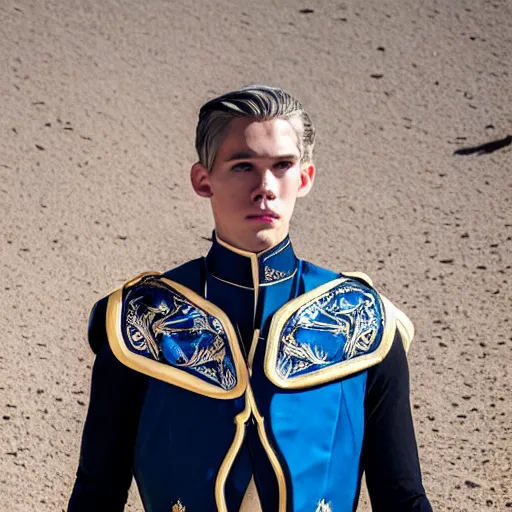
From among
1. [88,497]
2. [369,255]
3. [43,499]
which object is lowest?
[43,499]

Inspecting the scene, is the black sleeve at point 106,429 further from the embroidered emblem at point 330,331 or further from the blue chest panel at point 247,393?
the embroidered emblem at point 330,331

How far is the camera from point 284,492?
266 cm

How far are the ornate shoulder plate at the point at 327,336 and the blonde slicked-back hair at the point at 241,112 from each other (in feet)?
1.17

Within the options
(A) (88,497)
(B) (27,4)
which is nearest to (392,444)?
(A) (88,497)

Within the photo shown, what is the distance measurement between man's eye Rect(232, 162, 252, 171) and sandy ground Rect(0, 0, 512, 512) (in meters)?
2.78

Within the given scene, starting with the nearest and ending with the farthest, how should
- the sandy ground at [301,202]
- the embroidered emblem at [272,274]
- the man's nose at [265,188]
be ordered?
the man's nose at [265,188]
the embroidered emblem at [272,274]
the sandy ground at [301,202]

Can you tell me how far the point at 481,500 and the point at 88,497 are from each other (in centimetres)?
290

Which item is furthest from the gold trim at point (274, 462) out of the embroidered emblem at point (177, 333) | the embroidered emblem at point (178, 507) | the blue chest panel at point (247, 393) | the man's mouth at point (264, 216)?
the man's mouth at point (264, 216)

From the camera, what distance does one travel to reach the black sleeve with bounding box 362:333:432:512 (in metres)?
2.74

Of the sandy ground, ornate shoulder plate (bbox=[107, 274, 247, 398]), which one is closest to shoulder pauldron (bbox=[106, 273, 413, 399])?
ornate shoulder plate (bbox=[107, 274, 247, 398])

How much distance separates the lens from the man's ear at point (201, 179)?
108 inches

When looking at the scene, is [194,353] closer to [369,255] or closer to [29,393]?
[29,393]

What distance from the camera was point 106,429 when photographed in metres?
2.72

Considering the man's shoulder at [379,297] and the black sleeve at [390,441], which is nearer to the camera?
the black sleeve at [390,441]
